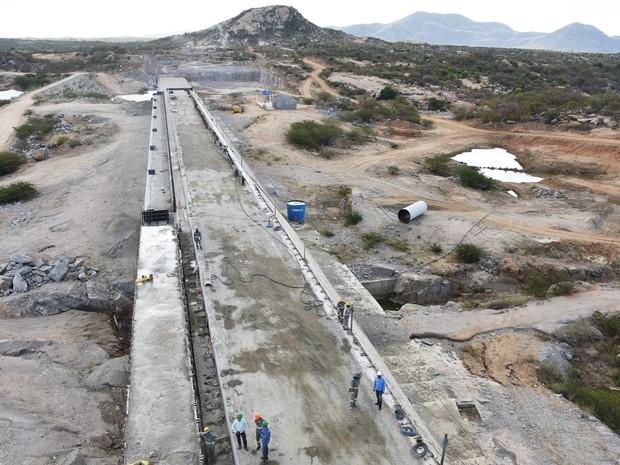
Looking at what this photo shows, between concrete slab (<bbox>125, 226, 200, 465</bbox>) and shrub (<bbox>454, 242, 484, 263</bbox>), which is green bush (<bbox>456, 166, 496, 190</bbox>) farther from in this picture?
concrete slab (<bbox>125, 226, 200, 465</bbox>)

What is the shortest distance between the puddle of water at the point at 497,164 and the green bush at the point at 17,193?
1014 inches

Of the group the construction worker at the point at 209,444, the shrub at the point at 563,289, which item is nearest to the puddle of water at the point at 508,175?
the shrub at the point at 563,289

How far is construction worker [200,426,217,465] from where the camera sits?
295 inches

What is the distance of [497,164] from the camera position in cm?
3141

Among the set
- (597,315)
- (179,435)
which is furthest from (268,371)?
(597,315)

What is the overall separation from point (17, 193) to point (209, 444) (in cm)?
2042

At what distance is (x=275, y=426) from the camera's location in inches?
313

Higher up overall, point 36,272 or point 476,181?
point 476,181

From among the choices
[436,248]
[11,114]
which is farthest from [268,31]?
[436,248]

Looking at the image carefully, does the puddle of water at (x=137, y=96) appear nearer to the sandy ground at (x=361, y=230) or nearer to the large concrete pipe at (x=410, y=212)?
the sandy ground at (x=361, y=230)

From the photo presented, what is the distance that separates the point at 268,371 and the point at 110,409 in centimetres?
377

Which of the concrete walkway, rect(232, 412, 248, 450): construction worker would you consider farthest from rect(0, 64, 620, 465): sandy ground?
rect(232, 412, 248, 450): construction worker

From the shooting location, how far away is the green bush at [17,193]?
22.1 m

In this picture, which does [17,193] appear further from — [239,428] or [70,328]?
[239,428]
